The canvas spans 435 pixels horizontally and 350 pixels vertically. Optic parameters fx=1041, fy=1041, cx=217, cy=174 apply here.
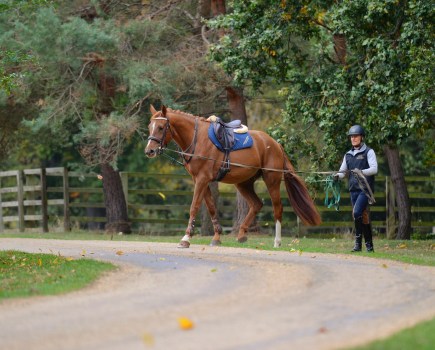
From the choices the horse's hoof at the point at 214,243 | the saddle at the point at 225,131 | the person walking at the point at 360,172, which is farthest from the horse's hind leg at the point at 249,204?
the person walking at the point at 360,172

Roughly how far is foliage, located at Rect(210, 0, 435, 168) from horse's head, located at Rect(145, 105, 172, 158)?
3379 millimetres

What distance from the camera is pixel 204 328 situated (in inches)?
362

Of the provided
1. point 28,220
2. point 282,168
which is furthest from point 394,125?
point 28,220

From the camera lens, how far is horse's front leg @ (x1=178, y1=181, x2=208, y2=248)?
18.7 m

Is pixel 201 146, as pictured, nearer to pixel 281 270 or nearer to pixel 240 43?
pixel 240 43

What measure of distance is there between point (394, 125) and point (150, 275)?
7640 millimetres

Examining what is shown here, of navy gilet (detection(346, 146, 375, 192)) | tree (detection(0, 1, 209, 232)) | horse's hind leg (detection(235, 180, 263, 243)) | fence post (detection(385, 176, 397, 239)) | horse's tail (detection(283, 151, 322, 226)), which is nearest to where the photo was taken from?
navy gilet (detection(346, 146, 375, 192))

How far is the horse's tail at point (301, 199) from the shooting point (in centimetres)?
2009

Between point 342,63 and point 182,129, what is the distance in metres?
4.80

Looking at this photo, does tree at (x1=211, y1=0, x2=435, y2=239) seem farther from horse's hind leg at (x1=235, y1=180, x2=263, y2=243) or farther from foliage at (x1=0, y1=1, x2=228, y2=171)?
foliage at (x1=0, y1=1, x2=228, y2=171)

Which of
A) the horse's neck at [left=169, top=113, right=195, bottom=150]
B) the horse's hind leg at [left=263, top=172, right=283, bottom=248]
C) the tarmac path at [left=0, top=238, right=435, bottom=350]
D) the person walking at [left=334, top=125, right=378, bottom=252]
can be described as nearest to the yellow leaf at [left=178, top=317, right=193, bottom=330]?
the tarmac path at [left=0, top=238, right=435, bottom=350]

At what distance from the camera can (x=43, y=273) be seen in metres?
14.5

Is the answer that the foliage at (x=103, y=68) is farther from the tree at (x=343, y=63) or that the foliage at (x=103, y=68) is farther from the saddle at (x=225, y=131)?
the saddle at (x=225, y=131)

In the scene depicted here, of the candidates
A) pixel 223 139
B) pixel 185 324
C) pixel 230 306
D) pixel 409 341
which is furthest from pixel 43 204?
pixel 409 341
